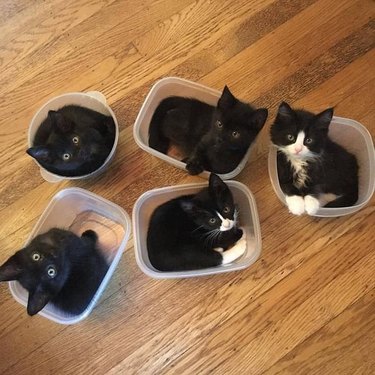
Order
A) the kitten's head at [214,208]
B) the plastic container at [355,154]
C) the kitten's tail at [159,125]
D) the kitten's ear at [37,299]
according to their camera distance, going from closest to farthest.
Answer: the kitten's ear at [37,299] → the kitten's head at [214,208] → the plastic container at [355,154] → the kitten's tail at [159,125]

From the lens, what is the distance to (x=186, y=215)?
1520 mm

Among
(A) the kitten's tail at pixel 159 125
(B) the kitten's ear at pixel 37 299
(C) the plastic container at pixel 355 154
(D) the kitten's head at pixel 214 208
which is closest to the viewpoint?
(B) the kitten's ear at pixel 37 299

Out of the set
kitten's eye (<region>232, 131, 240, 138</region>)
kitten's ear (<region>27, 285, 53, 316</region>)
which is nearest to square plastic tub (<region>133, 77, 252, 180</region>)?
kitten's eye (<region>232, 131, 240, 138</region>)

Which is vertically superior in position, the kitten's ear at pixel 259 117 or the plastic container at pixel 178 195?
the kitten's ear at pixel 259 117

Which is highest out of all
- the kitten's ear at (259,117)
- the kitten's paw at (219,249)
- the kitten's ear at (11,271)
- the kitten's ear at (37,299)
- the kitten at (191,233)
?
the kitten's ear at (11,271)

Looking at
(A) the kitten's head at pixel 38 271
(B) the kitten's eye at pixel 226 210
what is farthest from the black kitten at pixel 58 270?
(B) the kitten's eye at pixel 226 210

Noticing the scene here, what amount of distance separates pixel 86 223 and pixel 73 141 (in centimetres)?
38

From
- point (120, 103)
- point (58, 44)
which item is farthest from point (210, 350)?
point (58, 44)

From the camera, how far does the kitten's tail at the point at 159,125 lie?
1685 millimetres

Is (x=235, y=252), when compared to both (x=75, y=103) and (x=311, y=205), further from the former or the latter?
(x=75, y=103)

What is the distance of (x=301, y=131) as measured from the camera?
1.40 meters

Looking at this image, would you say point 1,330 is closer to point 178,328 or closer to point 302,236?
point 178,328

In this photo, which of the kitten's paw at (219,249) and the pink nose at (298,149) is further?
the kitten's paw at (219,249)

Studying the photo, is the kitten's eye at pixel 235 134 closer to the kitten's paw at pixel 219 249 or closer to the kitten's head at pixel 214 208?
the kitten's head at pixel 214 208
